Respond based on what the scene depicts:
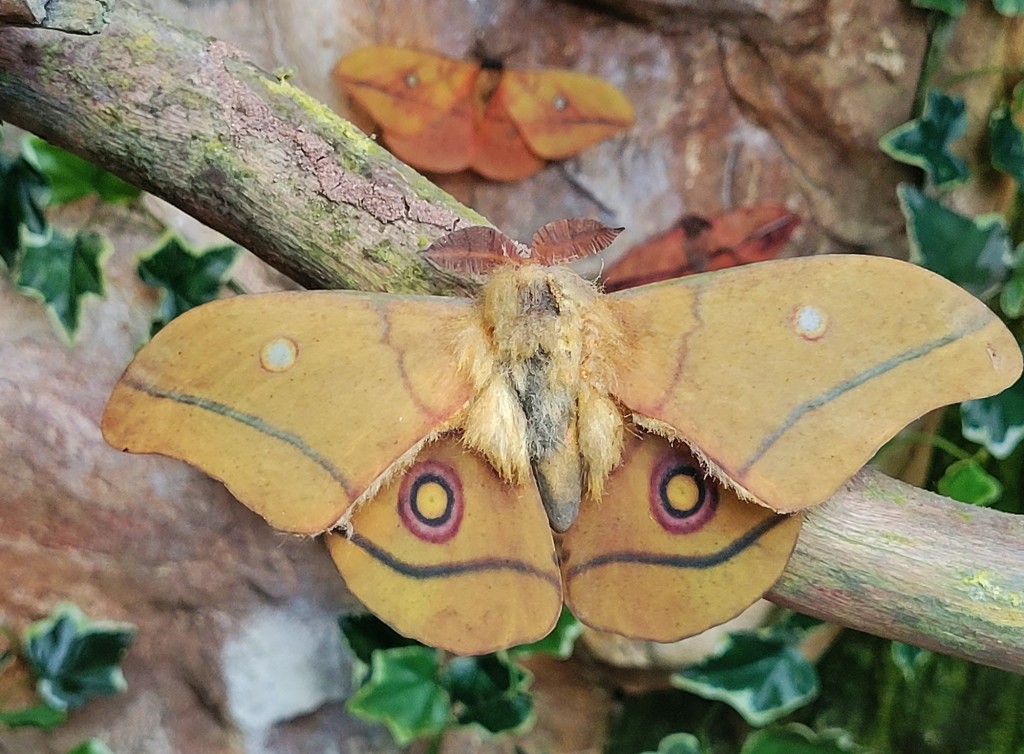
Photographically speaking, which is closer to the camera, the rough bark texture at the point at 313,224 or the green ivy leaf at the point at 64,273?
the rough bark texture at the point at 313,224

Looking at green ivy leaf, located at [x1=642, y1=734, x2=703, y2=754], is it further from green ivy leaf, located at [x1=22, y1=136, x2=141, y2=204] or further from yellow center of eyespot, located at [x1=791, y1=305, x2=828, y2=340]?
green ivy leaf, located at [x1=22, y1=136, x2=141, y2=204]

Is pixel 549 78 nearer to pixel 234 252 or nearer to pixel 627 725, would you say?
pixel 234 252

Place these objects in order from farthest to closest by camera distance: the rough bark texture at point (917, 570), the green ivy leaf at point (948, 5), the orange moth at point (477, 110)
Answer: the orange moth at point (477, 110) → the green ivy leaf at point (948, 5) → the rough bark texture at point (917, 570)

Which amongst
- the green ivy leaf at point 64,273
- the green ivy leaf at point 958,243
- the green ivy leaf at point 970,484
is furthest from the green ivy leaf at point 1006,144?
the green ivy leaf at point 64,273

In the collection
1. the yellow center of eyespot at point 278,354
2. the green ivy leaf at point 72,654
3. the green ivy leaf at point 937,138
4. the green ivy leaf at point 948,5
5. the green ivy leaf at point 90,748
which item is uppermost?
the green ivy leaf at point 948,5

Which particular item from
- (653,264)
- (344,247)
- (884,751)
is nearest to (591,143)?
(653,264)

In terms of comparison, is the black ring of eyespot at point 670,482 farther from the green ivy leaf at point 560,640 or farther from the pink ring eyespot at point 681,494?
the green ivy leaf at point 560,640

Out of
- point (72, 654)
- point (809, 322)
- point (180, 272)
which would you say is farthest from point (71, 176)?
point (809, 322)

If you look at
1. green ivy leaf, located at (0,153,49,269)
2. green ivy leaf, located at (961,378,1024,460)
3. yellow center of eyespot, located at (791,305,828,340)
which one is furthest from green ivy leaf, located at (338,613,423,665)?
green ivy leaf, located at (961,378,1024,460)
